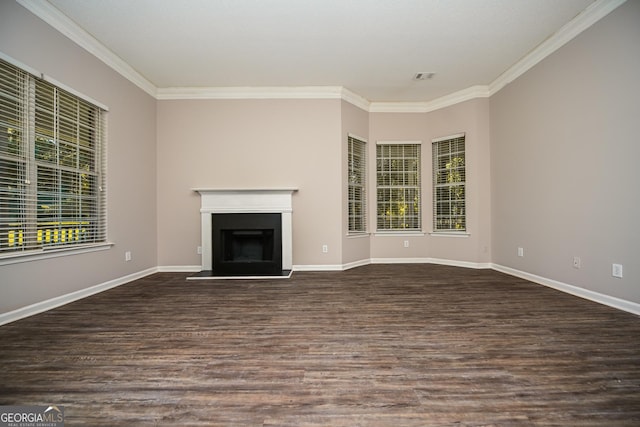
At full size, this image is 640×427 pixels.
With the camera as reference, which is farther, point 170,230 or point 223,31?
point 170,230

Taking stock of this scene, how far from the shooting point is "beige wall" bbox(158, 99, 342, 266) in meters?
4.65

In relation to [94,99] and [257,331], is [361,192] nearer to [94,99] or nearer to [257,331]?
[257,331]

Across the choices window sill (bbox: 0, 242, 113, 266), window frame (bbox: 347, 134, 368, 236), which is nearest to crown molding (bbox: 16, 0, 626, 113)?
window frame (bbox: 347, 134, 368, 236)

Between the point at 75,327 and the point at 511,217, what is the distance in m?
5.27

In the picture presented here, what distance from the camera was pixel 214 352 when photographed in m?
1.87

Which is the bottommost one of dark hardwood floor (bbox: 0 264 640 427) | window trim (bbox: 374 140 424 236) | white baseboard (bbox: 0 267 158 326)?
dark hardwood floor (bbox: 0 264 640 427)

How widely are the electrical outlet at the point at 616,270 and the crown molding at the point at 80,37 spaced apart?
5965 mm

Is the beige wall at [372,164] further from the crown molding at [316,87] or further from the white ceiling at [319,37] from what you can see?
the white ceiling at [319,37]

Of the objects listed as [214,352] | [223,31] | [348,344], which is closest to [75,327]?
[214,352]

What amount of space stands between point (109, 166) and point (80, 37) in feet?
4.65

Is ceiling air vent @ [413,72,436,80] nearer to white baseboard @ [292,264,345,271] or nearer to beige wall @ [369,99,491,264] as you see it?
beige wall @ [369,99,491,264]

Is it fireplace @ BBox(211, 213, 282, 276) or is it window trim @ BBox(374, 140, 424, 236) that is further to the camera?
window trim @ BBox(374, 140, 424, 236)

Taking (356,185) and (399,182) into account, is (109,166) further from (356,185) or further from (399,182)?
(399,182)

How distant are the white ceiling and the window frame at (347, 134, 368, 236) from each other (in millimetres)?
1033
